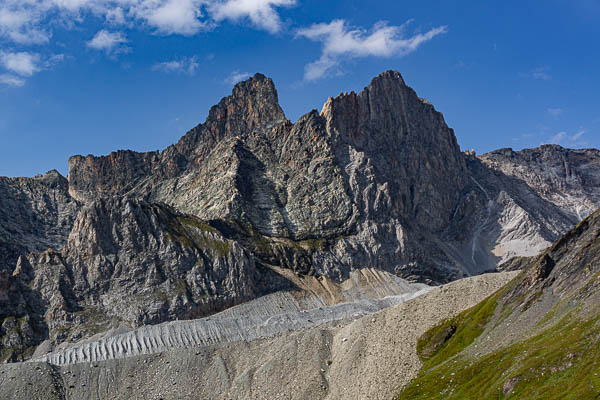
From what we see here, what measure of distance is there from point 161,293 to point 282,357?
68196 millimetres

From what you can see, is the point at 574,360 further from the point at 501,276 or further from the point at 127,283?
the point at 127,283

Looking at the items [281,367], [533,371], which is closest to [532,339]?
[533,371]

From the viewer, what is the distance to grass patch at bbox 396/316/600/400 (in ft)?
243

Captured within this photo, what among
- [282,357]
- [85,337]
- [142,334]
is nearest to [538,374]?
[282,357]

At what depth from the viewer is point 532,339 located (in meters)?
93.1

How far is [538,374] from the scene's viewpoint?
261ft

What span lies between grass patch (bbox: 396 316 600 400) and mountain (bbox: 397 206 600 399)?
11cm

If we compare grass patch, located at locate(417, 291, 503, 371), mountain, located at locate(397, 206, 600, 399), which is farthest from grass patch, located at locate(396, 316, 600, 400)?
grass patch, located at locate(417, 291, 503, 371)

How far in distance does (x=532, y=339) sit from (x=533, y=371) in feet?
43.6

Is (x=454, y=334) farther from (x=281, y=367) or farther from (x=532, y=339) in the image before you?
(x=281, y=367)

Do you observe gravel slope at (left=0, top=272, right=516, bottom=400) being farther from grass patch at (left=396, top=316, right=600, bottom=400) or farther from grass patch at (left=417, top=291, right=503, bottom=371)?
grass patch at (left=396, top=316, right=600, bottom=400)

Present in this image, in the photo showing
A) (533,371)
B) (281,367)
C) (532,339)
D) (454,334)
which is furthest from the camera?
(281,367)

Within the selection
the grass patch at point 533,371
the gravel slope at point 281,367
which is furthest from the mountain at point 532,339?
the gravel slope at point 281,367

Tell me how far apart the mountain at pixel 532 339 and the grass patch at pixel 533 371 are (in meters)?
0.11
